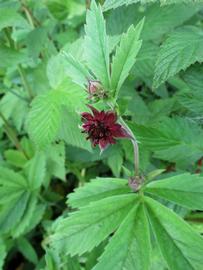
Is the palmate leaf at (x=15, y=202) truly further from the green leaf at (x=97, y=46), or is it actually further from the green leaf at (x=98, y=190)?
the green leaf at (x=97, y=46)

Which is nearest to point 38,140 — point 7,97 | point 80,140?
point 80,140

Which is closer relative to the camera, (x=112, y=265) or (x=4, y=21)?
(x=112, y=265)

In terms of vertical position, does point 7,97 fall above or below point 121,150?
above

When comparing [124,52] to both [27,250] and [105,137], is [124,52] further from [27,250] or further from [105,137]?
[27,250]

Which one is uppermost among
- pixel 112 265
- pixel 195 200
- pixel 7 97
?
pixel 7 97

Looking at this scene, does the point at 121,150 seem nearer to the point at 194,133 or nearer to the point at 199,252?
the point at 194,133

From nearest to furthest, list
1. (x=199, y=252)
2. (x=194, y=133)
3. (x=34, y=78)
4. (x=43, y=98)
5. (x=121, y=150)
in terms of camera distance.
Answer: (x=199, y=252)
(x=194, y=133)
(x=43, y=98)
(x=121, y=150)
(x=34, y=78)
